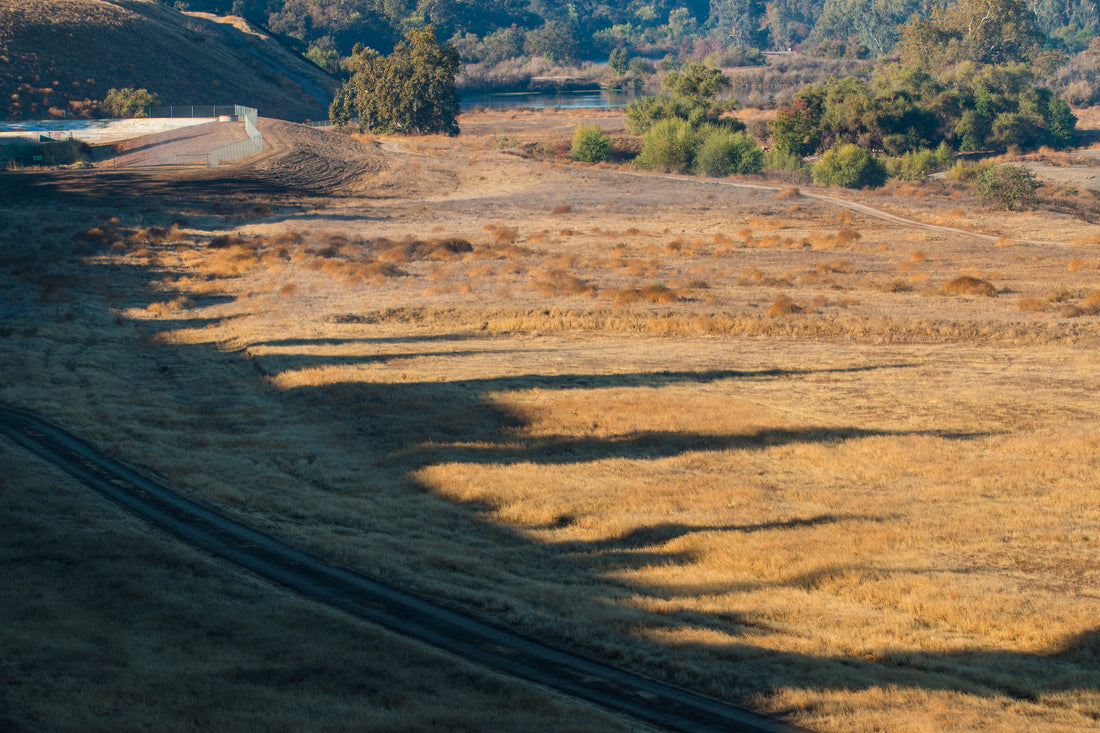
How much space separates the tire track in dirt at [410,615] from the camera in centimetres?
1073

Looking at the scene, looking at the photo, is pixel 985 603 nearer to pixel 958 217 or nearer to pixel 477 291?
pixel 477 291

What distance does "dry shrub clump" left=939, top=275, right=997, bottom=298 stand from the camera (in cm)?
4038

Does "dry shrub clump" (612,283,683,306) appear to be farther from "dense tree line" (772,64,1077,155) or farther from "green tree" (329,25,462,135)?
"green tree" (329,25,462,135)

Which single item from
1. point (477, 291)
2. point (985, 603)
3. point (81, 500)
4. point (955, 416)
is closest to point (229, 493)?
point (81, 500)

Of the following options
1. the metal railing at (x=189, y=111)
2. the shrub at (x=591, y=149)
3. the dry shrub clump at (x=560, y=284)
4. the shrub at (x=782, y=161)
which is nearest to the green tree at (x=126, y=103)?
the metal railing at (x=189, y=111)

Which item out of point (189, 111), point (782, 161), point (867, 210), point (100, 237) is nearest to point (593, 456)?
point (100, 237)

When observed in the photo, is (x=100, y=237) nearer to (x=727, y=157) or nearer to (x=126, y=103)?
(x=727, y=157)

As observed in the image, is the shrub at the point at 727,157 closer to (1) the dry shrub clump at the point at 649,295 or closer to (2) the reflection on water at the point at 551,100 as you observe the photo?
(1) the dry shrub clump at the point at 649,295

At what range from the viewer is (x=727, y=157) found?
88.2 meters

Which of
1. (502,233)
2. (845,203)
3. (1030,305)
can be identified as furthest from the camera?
(845,203)

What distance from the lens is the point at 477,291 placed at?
4312cm

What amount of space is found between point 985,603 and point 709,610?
13.0ft

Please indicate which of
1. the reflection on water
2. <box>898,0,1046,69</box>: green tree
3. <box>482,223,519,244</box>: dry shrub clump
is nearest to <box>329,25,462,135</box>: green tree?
the reflection on water

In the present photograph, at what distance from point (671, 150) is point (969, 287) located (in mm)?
53594
